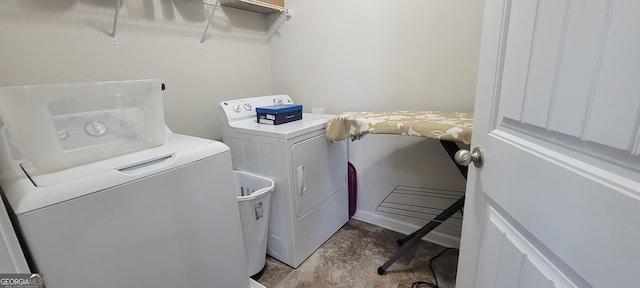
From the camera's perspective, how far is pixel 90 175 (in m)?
0.87

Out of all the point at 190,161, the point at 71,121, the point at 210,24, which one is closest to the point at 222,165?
the point at 190,161

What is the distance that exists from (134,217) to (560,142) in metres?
1.20

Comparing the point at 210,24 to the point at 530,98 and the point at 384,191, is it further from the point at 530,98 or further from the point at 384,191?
the point at 530,98

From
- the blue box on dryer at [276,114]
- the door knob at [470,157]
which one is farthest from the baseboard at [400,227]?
→ the door knob at [470,157]

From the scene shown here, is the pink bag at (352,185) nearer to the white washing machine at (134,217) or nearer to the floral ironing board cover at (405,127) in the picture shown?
the floral ironing board cover at (405,127)

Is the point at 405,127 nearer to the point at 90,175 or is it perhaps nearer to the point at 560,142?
the point at 560,142

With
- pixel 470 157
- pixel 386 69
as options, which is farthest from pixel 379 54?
pixel 470 157

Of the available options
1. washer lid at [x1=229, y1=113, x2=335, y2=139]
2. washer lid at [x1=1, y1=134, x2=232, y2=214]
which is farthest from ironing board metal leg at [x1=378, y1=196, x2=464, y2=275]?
washer lid at [x1=1, y1=134, x2=232, y2=214]

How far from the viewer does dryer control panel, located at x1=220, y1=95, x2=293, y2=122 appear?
1.78m

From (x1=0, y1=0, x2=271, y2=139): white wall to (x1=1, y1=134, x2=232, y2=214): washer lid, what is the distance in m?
0.64

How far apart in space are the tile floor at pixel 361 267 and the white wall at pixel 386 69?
0.60 ft

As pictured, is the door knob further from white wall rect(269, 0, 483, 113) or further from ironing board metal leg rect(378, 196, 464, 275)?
white wall rect(269, 0, 483, 113)

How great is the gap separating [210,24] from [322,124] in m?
1.08

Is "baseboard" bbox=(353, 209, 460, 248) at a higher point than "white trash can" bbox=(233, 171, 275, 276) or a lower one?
lower
